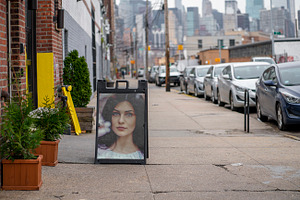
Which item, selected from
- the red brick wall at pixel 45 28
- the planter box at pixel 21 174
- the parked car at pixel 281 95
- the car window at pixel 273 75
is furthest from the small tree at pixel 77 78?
the planter box at pixel 21 174

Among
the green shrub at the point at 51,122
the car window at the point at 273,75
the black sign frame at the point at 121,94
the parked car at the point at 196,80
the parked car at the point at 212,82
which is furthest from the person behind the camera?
the parked car at the point at 196,80

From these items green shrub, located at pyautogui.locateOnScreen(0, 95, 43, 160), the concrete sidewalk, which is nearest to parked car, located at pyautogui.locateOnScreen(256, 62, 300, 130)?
the concrete sidewalk

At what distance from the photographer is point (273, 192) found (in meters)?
5.42

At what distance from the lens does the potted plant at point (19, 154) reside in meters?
5.21

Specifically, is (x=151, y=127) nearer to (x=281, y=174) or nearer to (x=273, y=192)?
(x=281, y=174)

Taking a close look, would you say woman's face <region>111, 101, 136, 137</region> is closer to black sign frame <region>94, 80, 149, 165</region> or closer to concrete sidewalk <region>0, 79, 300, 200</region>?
black sign frame <region>94, 80, 149, 165</region>

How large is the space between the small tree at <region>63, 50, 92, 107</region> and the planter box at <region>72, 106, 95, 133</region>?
38 centimetres

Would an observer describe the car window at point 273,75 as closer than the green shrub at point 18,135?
No

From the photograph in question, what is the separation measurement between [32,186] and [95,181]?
0.83 metres

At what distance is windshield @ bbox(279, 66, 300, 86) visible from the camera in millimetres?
11375

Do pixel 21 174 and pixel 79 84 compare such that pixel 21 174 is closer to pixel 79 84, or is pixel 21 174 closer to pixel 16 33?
pixel 16 33

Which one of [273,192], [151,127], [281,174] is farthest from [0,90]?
[151,127]

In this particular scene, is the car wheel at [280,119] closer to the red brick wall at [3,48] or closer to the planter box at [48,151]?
the planter box at [48,151]

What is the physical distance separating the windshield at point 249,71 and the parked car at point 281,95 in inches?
134
